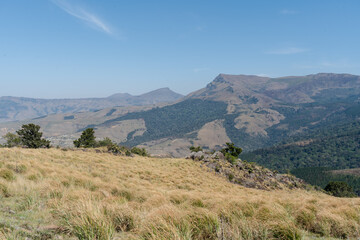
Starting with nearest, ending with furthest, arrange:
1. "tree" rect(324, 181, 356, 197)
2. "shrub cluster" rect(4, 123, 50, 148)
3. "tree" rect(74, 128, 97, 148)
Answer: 1. "shrub cluster" rect(4, 123, 50, 148)
2. "tree" rect(74, 128, 97, 148)
3. "tree" rect(324, 181, 356, 197)

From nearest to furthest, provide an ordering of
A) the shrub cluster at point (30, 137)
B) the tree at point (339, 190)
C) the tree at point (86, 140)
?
the shrub cluster at point (30, 137) < the tree at point (86, 140) < the tree at point (339, 190)

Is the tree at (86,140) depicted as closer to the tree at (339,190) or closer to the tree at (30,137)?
the tree at (30,137)

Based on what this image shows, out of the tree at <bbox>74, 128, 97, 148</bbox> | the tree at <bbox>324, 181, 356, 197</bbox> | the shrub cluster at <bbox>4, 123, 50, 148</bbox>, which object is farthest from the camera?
the tree at <bbox>324, 181, 356, 197</bbox>

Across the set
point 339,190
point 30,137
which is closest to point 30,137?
point 30,137

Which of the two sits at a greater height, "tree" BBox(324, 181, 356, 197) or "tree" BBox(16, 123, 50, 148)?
"tree" BBox(16, 123, 50, 148)

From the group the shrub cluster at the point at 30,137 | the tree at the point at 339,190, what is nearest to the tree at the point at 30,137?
the shrub cluster at the point at 30,137

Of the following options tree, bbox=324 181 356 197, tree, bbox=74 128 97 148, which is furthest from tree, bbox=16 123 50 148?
tree, bbox=324 181 356 197

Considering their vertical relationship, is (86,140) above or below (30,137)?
below

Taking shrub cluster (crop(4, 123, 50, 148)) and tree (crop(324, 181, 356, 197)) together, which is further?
tree (crop(324, 181, 356, 197))

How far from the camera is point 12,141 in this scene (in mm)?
55656

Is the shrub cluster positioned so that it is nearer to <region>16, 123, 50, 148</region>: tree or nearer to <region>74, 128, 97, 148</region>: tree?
<region>16, 123, 50, 148</region>: tree

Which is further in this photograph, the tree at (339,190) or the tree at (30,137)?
the tree at (339,190)

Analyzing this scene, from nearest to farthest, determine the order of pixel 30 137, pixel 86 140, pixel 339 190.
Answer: pixel 30 137 → pixel 86 140 → pixel 339 190

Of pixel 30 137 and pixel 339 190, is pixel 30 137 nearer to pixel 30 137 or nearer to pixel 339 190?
pixel 30 137
